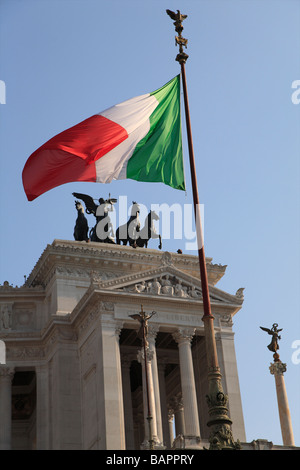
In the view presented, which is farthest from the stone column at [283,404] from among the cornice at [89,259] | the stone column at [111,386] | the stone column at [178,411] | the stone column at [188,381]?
the stone column at [178,411]

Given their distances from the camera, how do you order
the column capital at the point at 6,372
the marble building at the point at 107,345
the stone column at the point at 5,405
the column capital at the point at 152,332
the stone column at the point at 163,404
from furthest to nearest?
the column capital at the point at 6,372
the stone column at the point at 163,404
the stone column at the point at 5,405
the column capital at the point at 152,332
the marble building at the point at 107,345

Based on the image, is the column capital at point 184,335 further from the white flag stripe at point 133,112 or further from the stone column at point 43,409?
the white flag stripe at point 133,112

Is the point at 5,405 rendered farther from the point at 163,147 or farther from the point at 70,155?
the point at 163,147

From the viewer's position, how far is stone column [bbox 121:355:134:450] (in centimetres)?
5481

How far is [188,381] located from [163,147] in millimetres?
24383

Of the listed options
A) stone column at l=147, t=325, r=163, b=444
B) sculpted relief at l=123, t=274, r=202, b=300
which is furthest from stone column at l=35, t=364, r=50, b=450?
sculpted relief at l=123, t=274, r=202, b=300

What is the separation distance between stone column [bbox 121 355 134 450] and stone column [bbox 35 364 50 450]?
529 centimetres

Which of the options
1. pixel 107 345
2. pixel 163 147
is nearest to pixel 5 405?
pixel 107 345

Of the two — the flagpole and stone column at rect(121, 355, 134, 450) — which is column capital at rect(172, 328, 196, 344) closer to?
stone column at rect(121, 355, 134, 450)

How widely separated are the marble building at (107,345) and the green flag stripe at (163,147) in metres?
20.3

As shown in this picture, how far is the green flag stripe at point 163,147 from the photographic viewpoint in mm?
31922

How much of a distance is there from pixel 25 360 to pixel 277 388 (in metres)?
19.4
